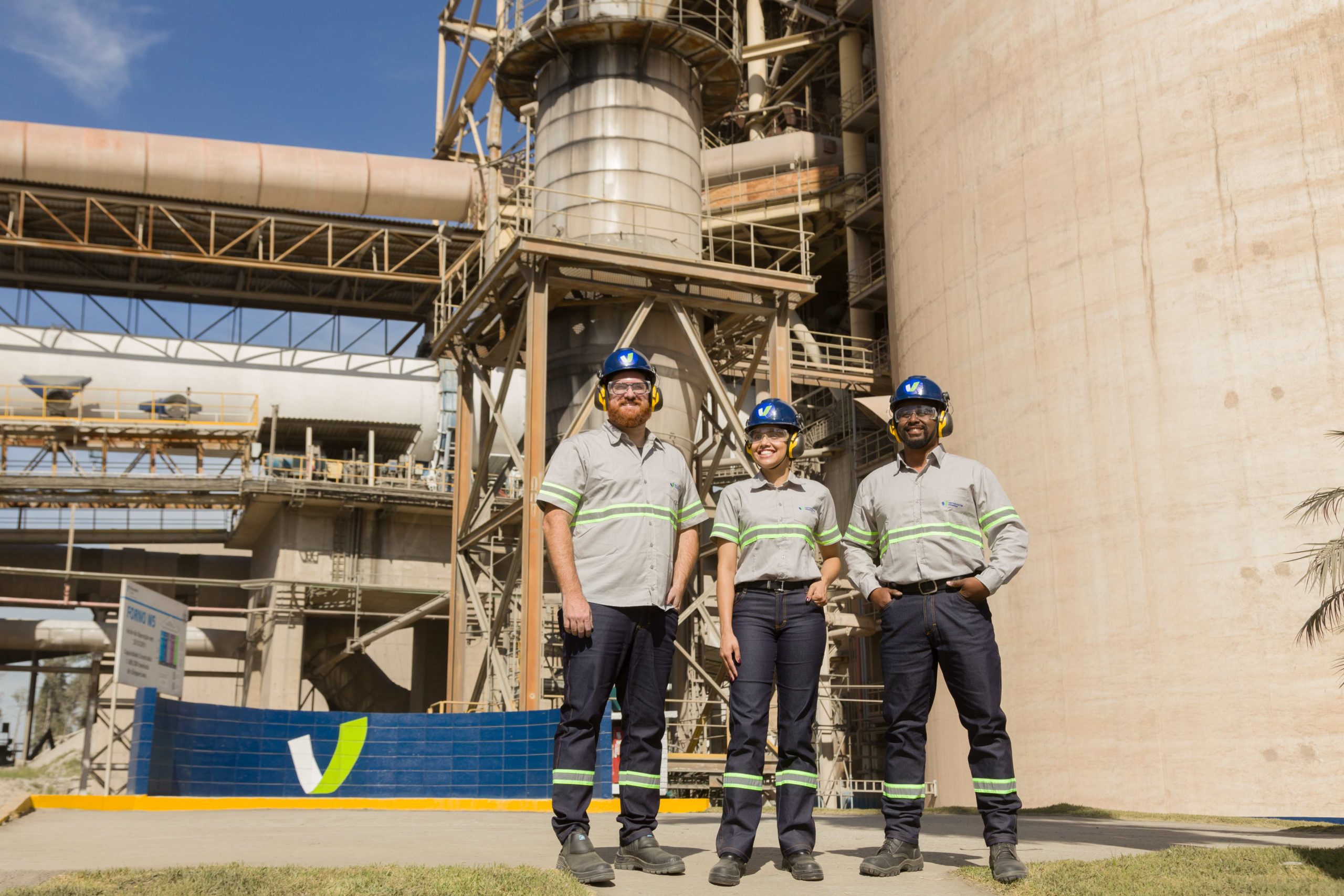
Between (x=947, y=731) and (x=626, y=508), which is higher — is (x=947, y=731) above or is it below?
below

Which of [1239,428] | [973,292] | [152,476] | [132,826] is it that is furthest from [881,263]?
[132,826]

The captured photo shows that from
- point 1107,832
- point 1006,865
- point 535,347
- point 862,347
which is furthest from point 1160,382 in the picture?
point 1006,865

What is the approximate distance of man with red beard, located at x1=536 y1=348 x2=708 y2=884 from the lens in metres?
5.93

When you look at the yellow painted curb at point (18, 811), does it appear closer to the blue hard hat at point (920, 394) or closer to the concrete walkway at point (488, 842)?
the concrete walkway at point (488, 842)

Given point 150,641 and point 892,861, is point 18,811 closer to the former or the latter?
point 892,861

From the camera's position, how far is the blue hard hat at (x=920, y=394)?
6.64 meters

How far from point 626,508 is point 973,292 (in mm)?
16167

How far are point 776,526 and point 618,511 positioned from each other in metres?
0.84

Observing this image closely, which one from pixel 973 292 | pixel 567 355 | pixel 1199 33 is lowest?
pixel 567 355

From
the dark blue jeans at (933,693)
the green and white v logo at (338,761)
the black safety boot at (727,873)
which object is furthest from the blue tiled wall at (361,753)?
the black safety boot at (727,873)

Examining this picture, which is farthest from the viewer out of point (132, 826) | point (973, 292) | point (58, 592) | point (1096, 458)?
point (58, 592)

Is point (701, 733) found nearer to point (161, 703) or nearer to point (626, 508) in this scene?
point (161, 703)

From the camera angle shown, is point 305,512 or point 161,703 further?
point 305,512

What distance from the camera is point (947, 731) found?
2136 centimetres
